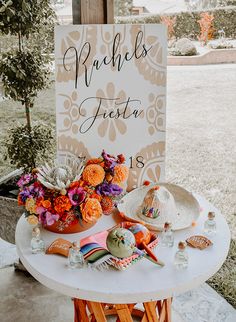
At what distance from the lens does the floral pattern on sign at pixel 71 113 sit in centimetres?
161

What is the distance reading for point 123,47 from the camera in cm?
157

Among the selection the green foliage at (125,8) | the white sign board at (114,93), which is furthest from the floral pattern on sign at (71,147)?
the green foliage at (125,8)

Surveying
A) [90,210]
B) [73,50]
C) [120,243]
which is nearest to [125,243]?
[120,243]

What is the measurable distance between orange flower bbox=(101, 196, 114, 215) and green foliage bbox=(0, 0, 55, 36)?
34.5 inches

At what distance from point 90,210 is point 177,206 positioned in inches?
14.3

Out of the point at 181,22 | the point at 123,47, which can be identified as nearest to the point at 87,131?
the point at 123,47

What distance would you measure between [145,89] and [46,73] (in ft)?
2.02

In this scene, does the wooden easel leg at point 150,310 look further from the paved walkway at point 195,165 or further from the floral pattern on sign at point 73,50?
the floral pattern on sign at point 73,50

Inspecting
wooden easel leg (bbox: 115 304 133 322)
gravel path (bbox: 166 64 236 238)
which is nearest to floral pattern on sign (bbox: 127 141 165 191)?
wooden easel leg (bbox: 115 304 133 322)

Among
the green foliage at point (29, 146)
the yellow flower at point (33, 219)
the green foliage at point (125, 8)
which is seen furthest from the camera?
the green foliage at point (125, 8)

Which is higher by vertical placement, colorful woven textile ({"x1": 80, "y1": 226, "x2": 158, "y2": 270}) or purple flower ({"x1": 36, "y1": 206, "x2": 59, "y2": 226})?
purple flower ({"x1": 36, "y1": 206, "x2": 59, "y2": 226})

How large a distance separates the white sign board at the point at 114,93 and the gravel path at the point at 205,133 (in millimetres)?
1150

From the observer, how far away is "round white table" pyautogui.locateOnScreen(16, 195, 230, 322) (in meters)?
1.15

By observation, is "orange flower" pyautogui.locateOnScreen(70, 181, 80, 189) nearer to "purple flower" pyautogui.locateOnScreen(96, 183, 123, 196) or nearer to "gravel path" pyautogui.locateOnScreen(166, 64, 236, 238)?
"purple flower" pyautogui.locateOnScreen(96, 183, 123, 196)
